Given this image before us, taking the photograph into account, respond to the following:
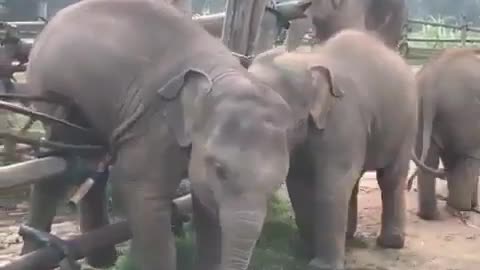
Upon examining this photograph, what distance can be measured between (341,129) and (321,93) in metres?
0.29

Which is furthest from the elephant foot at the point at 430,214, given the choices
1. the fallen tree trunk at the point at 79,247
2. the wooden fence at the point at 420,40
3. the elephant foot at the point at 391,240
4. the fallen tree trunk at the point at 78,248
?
the wooden fence at the point at 420,40

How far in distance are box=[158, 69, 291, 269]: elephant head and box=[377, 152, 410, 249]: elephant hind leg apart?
1886mm

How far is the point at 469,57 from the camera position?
566 centimetres

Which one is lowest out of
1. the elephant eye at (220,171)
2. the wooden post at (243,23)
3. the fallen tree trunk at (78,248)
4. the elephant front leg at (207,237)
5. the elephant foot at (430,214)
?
the elephant foot at (430,214)

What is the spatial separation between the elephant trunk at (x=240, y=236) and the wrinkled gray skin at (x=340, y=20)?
3021mm

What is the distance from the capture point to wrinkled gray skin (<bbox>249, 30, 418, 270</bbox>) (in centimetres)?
370

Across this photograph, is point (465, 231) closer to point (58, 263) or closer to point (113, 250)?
point (113, 250)

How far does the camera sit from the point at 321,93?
146 inches

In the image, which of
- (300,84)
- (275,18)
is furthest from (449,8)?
(300,84)

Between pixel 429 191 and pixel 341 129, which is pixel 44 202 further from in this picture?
pixel 429 191

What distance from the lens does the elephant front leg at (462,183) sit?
5551 mm

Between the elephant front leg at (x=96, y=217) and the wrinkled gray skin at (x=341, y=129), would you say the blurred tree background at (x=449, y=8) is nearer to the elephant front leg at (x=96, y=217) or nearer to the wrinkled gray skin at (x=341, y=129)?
the wrinkled gray skin at (x=341, y=129)

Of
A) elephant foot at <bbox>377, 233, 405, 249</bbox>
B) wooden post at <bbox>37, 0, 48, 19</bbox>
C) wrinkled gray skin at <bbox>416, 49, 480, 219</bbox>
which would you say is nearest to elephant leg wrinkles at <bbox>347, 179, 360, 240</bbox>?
elephant foot at <bbox>377, 233, 405, 249</bbox>

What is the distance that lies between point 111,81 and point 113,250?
1009mm
